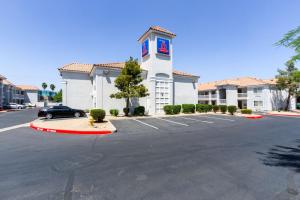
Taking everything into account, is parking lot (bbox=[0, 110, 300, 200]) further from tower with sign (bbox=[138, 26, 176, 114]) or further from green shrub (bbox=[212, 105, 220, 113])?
green shrub (bbox=[212, 105, 220, 113])

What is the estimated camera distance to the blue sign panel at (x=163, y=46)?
24.5m

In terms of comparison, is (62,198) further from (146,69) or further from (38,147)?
(146,69)

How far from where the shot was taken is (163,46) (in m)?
24.9

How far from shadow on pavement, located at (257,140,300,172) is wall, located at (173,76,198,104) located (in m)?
20.3

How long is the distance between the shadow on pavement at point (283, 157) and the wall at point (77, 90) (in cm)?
2520

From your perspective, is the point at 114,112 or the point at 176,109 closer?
the point at 114,112

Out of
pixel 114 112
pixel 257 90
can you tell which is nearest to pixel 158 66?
pixel 114 112

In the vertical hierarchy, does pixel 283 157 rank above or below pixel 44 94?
below

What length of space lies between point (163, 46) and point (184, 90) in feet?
28.4

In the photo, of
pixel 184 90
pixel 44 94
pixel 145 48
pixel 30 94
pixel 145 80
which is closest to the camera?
pixel 145 80

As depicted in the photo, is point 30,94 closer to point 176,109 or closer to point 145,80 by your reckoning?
point 145,80

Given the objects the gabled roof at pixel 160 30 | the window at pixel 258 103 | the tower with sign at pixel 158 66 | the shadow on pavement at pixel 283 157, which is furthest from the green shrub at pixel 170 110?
the window at pixel 258 103

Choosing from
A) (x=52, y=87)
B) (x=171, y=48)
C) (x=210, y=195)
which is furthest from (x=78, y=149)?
(x=52, y=87)

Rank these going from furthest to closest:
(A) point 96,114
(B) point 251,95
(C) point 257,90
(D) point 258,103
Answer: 1. (B) point 251,95
2. (C) point 257,90
3. (D) point 258,103
4. (A) point 96,114
